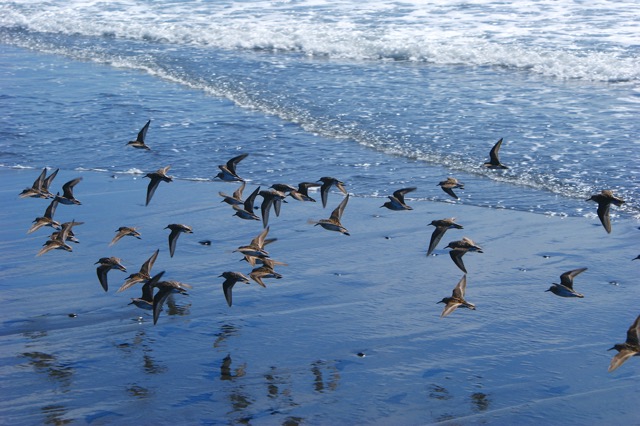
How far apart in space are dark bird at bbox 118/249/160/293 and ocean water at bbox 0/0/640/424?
0.51 ft

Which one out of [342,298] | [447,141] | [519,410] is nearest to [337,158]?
[447,141]

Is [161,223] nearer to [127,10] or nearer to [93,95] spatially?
[93,95]

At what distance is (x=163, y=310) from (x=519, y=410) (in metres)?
3.44

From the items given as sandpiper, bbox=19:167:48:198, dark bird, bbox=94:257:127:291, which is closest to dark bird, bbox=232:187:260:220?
dark bird, bbox=94:257:127:291

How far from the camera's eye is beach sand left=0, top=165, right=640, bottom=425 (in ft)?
22.9

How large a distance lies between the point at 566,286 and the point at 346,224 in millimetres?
3108

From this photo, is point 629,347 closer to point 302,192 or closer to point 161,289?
point 161,289

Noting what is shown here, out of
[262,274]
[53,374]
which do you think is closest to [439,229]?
[262,274]

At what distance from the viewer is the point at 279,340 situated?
317 inches

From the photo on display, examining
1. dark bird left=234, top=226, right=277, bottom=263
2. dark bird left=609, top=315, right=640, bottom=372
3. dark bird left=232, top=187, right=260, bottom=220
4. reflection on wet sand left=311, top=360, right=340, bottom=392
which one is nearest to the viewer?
dark bird left=609, top=315, right=640, bottom=372

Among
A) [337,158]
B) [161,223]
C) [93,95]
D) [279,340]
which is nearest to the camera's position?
[279,340]

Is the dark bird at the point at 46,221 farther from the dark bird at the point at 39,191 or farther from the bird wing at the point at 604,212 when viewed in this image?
the bird wing at the point at 604,212

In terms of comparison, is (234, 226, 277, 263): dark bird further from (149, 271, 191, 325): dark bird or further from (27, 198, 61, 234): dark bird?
(27, 198, 61, 234): dark bird

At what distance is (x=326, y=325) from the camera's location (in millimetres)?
8336
